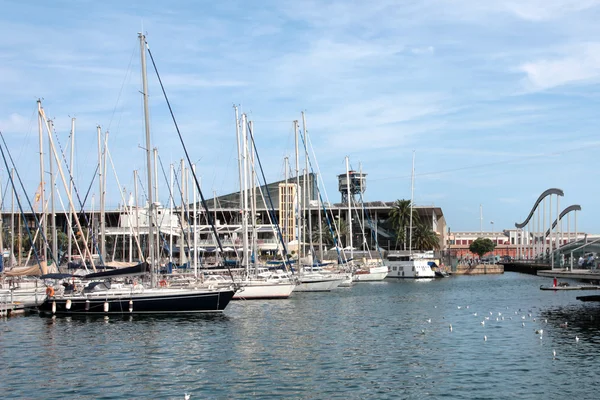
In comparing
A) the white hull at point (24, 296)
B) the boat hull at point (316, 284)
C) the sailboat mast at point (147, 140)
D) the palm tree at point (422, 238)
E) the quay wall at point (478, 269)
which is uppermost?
the sailboat mast at point (147, 140)

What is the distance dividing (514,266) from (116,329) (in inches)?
4461

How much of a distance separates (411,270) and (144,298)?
67.4 metres

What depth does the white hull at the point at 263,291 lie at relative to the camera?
56.5 metres

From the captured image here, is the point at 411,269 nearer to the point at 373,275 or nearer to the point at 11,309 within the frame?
the point at 373,275

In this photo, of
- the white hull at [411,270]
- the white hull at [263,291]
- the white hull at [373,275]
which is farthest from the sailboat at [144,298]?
the white hull at [411,270]

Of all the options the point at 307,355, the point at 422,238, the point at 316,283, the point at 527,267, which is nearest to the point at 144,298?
the point at 307,355

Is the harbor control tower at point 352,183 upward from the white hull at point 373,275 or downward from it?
upward

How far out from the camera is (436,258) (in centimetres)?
13362

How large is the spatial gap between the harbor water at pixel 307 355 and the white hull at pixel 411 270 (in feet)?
178

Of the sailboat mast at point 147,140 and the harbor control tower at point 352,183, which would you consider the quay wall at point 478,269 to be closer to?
the harbor control tower at point 352,183

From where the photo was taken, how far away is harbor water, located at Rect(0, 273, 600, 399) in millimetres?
25344

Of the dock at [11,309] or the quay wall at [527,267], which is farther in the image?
the quay wall at [527,267]

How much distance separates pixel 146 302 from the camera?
44.2 meters

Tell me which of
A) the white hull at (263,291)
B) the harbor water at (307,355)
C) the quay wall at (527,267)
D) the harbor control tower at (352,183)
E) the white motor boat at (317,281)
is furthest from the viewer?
the harbor control tower at (352,183)
